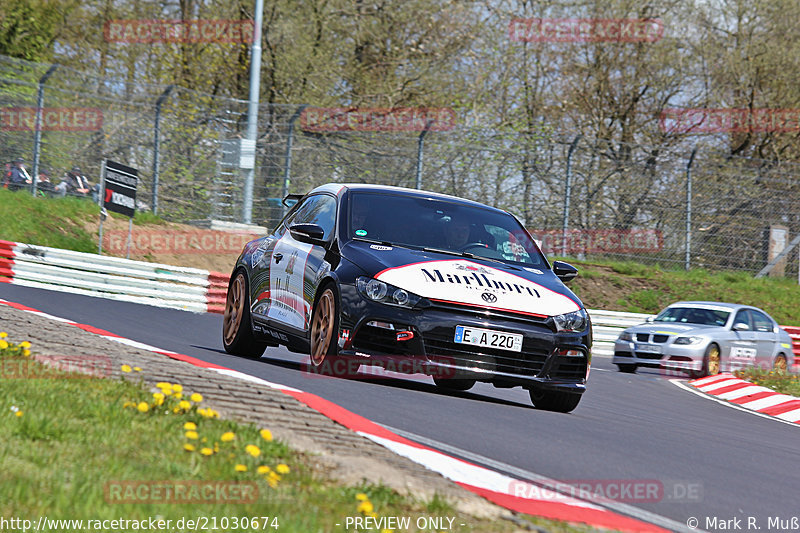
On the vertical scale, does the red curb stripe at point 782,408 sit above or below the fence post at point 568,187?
below

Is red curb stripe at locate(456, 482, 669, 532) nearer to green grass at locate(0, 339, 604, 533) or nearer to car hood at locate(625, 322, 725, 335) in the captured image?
green grass at locate(0, 339, 604, 533)

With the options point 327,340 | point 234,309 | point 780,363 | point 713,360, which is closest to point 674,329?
point 713,360

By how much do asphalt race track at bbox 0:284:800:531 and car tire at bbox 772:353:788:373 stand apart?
22.4 feet

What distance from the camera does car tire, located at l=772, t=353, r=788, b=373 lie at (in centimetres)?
1931

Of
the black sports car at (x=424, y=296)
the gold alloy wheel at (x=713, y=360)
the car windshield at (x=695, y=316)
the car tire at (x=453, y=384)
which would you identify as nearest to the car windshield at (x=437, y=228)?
the black sports car at (x=424, y=296)

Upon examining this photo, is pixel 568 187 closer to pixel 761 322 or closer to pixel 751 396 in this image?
pixel 761 322

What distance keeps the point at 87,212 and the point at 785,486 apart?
20.6m

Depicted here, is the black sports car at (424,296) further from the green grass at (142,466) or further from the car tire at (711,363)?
the car tire at (711,363)

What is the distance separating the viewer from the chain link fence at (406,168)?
24.2m

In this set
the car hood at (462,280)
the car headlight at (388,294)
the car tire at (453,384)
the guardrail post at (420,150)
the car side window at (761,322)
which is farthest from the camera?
the guardrail post at (420,150)

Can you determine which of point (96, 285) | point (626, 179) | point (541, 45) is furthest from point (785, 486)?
Answer: point (541, 45)

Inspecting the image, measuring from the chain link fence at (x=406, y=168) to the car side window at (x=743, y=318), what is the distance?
643 centimetres

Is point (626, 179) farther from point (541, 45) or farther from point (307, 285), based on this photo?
point (307, 285)

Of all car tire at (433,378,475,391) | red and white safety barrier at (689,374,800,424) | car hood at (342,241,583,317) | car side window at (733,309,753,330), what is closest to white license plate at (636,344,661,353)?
red and white safety barrier at (689,374,800,424)
